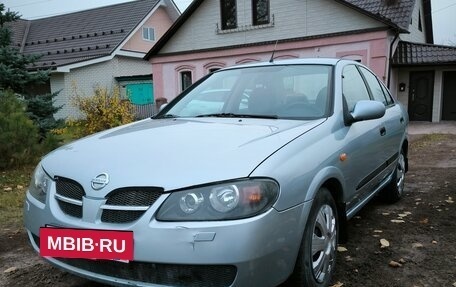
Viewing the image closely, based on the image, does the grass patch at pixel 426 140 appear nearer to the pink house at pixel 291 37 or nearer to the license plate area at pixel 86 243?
the pink house at pixel 291 37

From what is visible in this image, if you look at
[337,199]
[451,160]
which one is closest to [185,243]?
[337,199]

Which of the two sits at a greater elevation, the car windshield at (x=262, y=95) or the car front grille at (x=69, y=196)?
the car windshield at (x=262, y=95)

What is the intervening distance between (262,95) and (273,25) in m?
15.8

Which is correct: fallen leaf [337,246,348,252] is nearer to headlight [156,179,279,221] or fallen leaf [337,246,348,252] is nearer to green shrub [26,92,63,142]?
headlight [156,179,279,221]

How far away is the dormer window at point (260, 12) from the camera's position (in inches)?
742

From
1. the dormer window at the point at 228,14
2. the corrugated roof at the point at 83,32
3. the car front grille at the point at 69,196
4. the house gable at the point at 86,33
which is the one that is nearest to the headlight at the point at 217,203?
the car front grille at the point at 69,196

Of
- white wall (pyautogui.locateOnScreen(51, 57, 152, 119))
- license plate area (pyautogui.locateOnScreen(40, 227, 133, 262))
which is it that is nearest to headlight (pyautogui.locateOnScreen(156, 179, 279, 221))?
license plate area (pyautogui.locateOnScreen(40, 227, 133, 262))

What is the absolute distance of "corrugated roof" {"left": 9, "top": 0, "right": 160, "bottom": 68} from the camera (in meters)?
23.7

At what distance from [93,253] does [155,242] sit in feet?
1.20

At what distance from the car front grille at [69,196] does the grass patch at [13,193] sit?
7.76ft

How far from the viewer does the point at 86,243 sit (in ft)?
7.22

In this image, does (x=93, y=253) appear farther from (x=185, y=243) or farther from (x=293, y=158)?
(x=293, y=158)

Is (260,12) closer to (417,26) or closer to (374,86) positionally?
(417,26)

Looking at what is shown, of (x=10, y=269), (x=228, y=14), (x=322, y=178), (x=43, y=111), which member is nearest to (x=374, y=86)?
(x=322, y=178)
